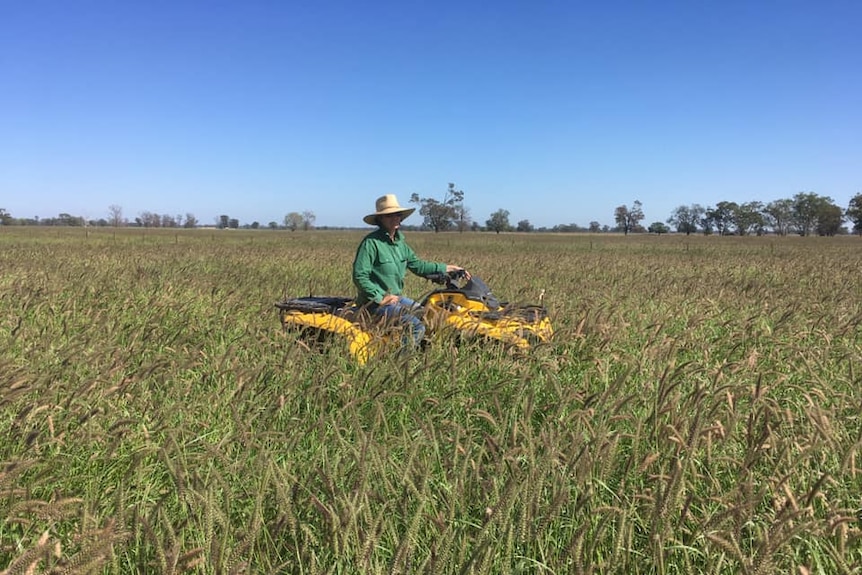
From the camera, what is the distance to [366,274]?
17.2ft

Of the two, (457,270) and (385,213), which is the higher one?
(385,213)

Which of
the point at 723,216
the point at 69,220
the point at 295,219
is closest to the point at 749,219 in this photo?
the point at 723,216

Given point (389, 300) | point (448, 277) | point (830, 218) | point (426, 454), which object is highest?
point (830, 218)

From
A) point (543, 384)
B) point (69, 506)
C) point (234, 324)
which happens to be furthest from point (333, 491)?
point (234, 324)

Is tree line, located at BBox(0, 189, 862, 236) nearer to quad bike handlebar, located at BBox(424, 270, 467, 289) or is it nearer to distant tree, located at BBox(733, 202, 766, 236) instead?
distant tree, located at BBox(733, 202, 766, 236)

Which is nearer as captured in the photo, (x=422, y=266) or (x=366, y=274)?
(x=366, y=274)

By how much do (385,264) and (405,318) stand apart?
111 cm

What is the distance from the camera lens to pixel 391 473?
88.1 inches

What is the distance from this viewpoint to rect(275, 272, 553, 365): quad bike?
4.05 m

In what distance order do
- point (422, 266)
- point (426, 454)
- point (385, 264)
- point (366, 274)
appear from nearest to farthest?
point (426, 454)
point (366, 274)
point (385, 264)
point (422, 266)

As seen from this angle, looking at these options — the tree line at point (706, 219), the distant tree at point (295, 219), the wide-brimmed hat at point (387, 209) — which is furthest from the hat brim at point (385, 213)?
the distant tree at point (295, 219)

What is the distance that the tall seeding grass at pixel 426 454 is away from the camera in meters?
1.61

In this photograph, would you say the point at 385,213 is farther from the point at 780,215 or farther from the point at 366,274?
the point at 780,215

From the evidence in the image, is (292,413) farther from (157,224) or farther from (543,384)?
(157,224)
